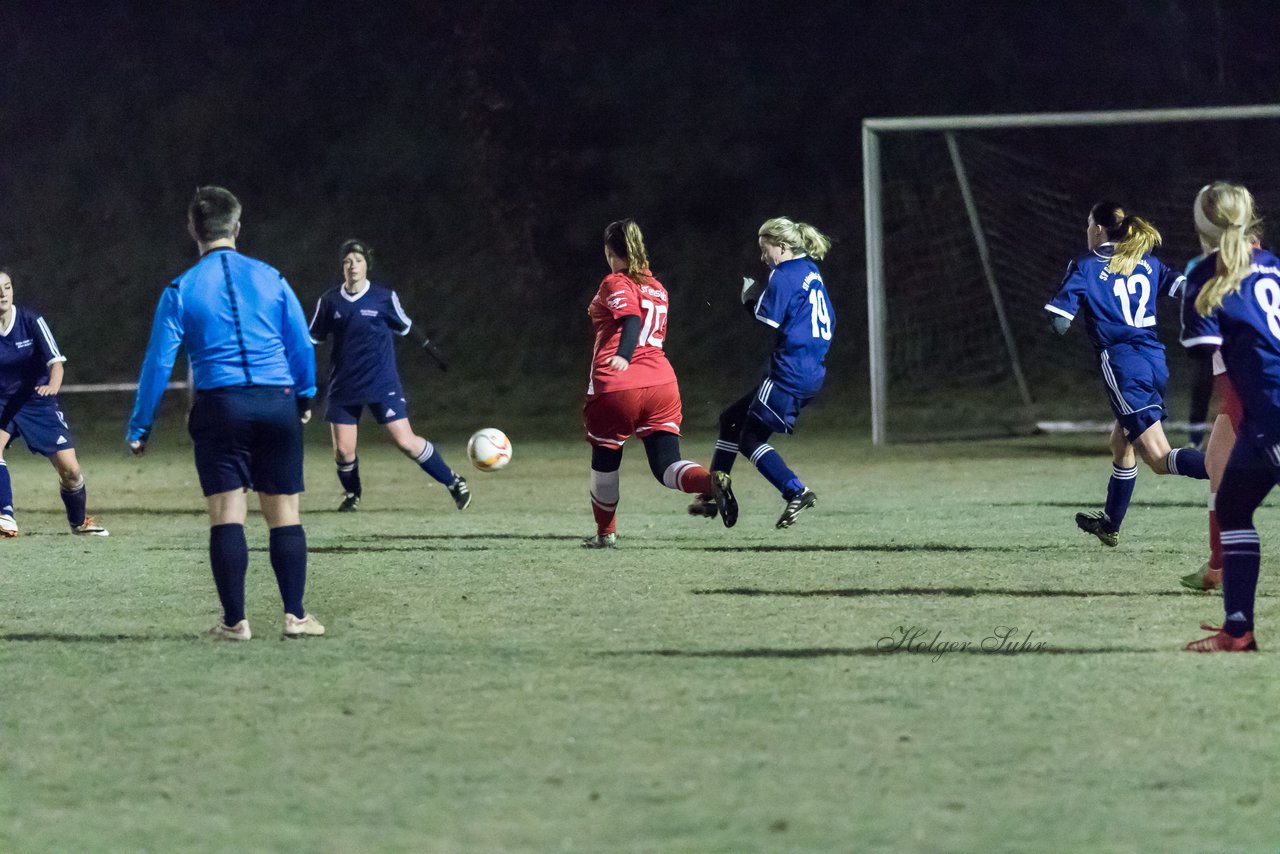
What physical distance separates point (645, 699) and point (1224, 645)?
2.04m

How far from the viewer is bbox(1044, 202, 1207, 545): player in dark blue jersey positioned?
8477 millimetres

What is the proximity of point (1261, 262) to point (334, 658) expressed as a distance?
338cm

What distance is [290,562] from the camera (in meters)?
6.29

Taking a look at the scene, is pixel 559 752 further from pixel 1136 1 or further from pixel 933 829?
pixel 1136 1

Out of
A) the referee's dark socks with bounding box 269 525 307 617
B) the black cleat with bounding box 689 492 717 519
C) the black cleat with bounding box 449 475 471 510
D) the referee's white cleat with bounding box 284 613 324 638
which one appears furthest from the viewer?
Result: the black cleat with bounding box 449 475 471 510

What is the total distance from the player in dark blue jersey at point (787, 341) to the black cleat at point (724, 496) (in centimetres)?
62

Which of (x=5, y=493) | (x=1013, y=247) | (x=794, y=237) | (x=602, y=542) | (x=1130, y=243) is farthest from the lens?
(x=1013, y=247)

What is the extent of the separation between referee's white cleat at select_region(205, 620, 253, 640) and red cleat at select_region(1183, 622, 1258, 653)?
330cm

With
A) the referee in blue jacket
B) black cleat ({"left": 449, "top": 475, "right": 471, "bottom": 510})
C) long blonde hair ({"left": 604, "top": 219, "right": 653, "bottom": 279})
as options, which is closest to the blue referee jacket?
the referee in blue jacket

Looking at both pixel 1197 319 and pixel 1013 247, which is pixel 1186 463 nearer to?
pixel 1197 319

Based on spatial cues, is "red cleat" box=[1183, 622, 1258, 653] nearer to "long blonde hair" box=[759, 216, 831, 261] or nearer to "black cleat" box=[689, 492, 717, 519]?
"black cleat" box=[689, 492, 717, 519]

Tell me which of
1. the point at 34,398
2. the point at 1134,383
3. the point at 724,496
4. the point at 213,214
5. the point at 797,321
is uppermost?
the point at 213,214

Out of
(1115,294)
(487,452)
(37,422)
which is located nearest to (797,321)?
(1115,294)

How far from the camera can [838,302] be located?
2592cm
